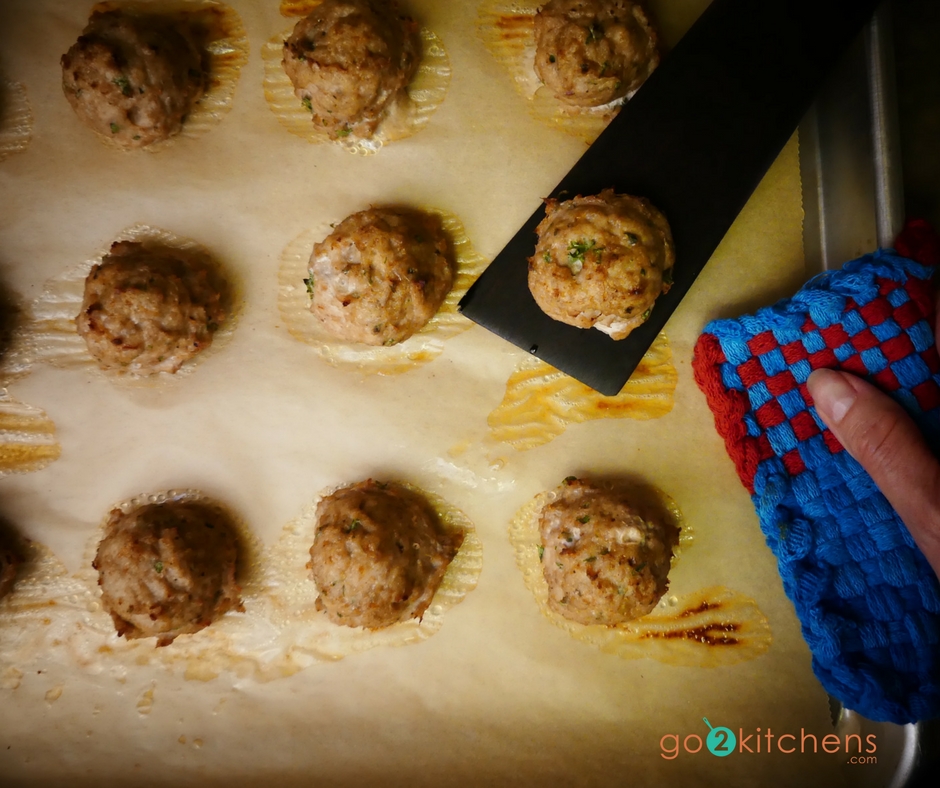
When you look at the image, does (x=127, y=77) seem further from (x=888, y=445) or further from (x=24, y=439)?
(x=888, y=445)

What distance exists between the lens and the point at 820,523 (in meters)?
1.99

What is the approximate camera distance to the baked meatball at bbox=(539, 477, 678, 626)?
6.42ft

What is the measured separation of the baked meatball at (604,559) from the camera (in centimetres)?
196

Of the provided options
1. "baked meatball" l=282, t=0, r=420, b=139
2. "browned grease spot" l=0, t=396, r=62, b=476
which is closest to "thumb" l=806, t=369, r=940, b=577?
"baked meatball" l=282, t=0, r=420, b=139

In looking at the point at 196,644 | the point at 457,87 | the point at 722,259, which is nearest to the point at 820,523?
the point at 722,259

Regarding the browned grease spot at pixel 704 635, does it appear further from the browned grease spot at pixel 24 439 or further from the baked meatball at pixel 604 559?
the browned grease spot at pixel 24 439

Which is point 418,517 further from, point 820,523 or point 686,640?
point 820,523

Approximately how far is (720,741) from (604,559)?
737mm

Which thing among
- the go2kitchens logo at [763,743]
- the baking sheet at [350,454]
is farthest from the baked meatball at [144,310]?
the go2kitchens logo at [763,743]

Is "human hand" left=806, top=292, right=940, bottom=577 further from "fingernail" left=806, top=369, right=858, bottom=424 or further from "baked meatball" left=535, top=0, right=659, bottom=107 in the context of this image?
"baked meatball" left=535, top=0, right=659, bottom=107

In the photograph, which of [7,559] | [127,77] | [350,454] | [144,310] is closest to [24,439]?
[7,559]

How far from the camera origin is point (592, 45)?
2045 millimetres

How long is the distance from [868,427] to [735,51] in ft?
3.93

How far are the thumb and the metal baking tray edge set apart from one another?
493mm
